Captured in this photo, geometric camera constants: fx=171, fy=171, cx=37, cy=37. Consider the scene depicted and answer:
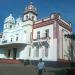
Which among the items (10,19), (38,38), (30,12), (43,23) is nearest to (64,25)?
(43,23)

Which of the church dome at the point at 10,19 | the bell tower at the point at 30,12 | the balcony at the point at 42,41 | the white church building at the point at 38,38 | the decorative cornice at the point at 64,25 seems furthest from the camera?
the church dome at the point at 10,19

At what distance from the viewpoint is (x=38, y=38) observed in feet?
117

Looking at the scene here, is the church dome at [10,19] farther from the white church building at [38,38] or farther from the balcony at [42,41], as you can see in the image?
the balcony at [42,41]

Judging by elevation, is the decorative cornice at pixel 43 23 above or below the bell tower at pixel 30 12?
below

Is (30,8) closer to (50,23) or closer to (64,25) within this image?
(50,23)

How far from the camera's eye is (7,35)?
140 feet

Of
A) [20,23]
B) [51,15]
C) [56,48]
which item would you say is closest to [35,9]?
[20,23]

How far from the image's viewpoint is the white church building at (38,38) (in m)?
32.8

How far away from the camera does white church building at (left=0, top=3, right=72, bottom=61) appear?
32781 millimetres

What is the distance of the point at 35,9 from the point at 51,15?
916 cm

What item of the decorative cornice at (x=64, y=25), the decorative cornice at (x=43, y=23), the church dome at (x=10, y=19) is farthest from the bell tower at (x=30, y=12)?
the decorative cornice at (x=64, y=25)

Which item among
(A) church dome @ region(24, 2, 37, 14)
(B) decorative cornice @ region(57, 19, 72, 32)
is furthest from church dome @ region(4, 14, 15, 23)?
(B) decorative cornice @ region(57, 19, 72, 32)

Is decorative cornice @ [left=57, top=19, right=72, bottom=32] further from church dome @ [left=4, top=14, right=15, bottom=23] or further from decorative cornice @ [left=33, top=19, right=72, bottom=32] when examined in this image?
church dome @ [left=4, top=14, right=15, bottom=23]

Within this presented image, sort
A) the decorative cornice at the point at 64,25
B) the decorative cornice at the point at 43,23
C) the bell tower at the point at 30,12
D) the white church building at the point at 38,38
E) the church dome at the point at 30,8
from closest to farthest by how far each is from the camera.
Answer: the white church building at the point at 38,38 → the decorative cornice at the point at 64,25 → the decorative cornice at the point at 43,23 → the bell tower at the point at 30,12 → the church dome at the point at 30,8
